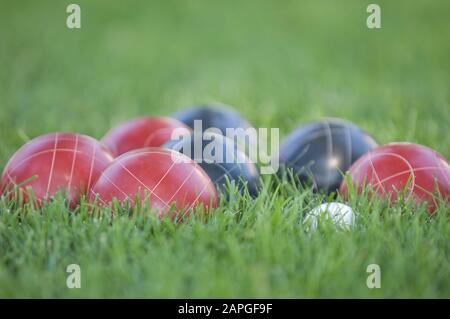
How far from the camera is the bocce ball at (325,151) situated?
342 cm

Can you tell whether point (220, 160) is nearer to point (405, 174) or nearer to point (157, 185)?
point (157, 185)

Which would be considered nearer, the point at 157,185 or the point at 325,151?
the point at 157,185

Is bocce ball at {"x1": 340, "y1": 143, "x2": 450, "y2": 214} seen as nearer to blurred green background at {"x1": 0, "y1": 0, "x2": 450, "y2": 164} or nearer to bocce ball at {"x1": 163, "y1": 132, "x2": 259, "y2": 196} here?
bocce ball at {"x1": 163, "y1": 132, "x2": 259, "y2": 196}

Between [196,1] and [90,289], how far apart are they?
355 inches

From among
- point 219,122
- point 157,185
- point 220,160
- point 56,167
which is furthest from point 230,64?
point 157,185

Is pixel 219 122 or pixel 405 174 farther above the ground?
pixel 219 122

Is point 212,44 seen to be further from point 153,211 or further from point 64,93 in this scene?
point 153,211

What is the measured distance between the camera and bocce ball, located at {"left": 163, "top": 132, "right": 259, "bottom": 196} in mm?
3158

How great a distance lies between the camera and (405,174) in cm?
304

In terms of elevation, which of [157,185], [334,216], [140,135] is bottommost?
[334,216]

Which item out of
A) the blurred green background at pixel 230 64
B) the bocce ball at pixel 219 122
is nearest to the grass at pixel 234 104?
the blurred green background at pixel 230 64

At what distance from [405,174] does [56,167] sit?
5.68ft

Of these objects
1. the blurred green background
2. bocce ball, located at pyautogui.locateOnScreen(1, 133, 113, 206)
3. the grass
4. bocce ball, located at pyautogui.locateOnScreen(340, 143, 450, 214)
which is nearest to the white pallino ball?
the grass
